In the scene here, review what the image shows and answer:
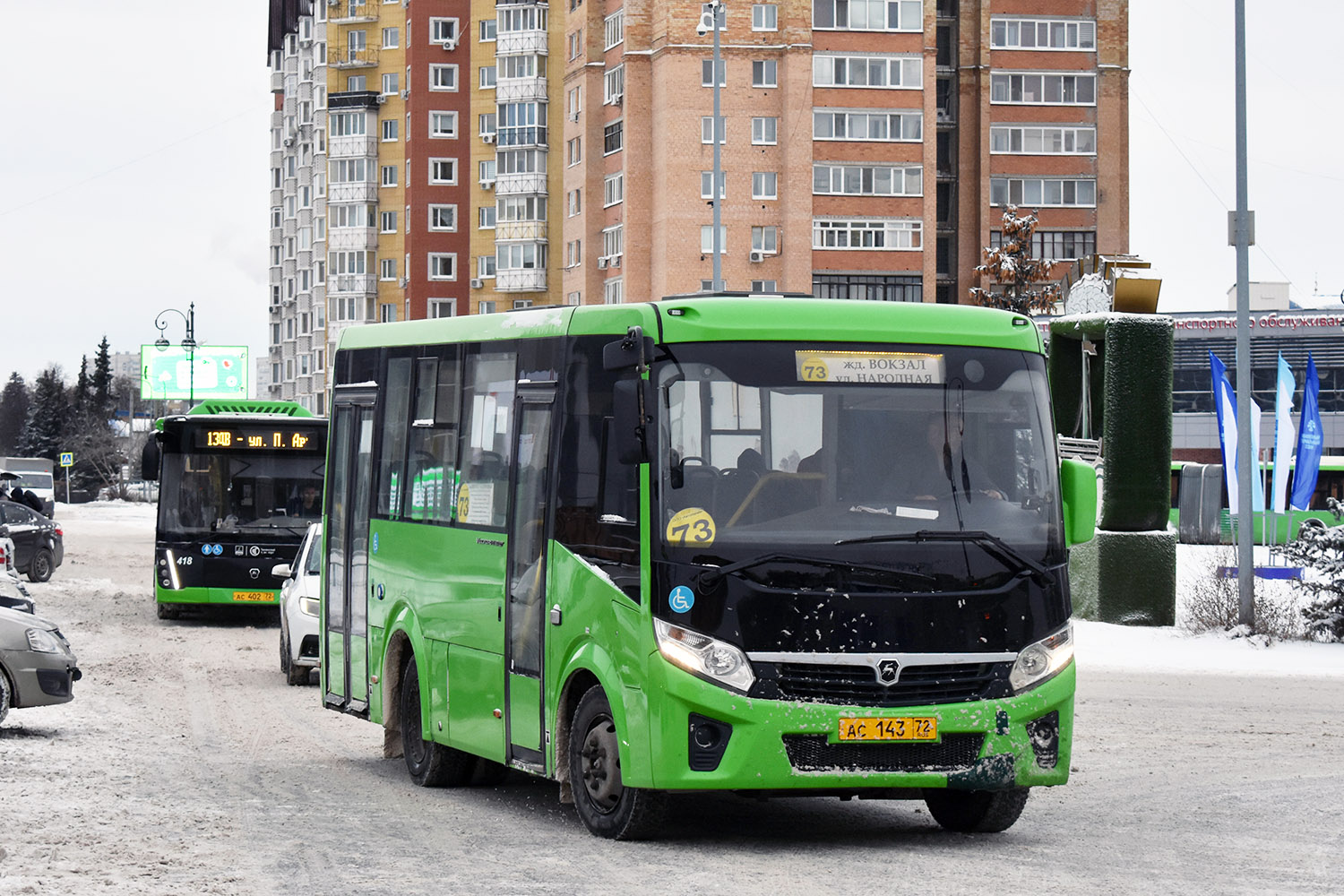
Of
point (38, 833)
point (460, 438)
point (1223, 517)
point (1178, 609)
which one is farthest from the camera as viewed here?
point (1223, 517)

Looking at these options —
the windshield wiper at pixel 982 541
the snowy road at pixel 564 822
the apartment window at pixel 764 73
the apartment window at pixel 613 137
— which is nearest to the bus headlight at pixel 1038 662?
the windshield wiper at pixel 982 541

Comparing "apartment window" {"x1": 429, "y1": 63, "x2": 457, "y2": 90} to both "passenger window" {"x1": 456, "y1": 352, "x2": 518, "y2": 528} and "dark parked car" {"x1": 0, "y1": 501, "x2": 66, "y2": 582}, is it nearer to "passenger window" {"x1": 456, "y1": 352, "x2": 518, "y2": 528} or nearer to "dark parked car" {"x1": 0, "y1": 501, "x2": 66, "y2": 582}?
"dark parked car" {"x1": 0, "y1": 501, "x2": 66, "y2": 582}

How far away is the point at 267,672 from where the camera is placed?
23.9 m

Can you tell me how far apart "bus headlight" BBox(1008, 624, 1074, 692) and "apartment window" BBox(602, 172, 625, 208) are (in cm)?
8106

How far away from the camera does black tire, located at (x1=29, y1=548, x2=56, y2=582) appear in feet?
140

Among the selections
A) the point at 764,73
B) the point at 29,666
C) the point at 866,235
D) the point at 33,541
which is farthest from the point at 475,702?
the point at 764,73

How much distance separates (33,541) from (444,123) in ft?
251

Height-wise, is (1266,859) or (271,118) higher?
(271,118)

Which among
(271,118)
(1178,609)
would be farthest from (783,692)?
(271,118)

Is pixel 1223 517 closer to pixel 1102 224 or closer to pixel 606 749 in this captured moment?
pixel 1102 224

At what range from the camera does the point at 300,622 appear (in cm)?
2189

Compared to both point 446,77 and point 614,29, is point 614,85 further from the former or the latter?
point 446,77

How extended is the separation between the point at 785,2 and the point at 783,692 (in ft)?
263

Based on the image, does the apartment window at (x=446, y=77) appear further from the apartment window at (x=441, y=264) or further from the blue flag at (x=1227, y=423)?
the blue flag at (x=1227, y=423)
